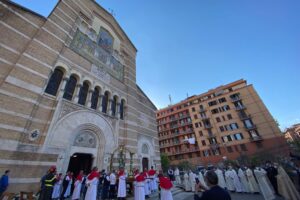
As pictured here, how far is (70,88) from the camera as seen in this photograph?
34.0ft

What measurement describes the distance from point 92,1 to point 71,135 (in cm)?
1442

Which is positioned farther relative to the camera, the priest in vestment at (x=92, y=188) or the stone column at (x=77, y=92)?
the stone column at (x=77, y=92)

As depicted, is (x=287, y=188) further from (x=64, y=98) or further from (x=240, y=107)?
(x=240, y=107)

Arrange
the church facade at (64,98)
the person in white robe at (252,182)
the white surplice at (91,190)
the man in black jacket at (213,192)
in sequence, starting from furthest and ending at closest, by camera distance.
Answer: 1. the person in white robe at (252,182)
2. the church facade at (64,98)
3. the white surplice at (91,190)
4. the man in black jacket at (213,192)

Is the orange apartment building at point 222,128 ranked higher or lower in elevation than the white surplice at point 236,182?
higher

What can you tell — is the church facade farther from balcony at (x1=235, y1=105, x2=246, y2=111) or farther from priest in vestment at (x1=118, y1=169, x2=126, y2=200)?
balcony at (x1=235, y1=105, x2=246, y2=111)

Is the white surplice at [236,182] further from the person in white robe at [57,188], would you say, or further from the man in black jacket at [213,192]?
the person in white robe at [57,188]

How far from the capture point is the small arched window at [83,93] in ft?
35.6

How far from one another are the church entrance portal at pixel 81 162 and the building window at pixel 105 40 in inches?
408

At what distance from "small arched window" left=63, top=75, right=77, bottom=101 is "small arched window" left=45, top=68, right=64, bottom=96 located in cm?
59

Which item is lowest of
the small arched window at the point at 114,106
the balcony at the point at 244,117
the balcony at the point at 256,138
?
the balcony at the point at 256,138

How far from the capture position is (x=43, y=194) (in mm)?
5711

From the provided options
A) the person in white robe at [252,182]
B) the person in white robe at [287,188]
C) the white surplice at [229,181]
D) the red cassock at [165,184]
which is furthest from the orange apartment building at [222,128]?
the red cassock at [165,184]

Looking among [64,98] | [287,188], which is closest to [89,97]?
[64,98]
